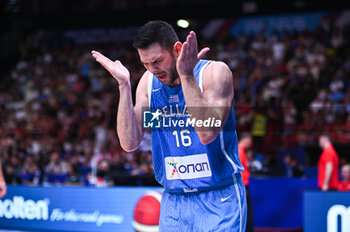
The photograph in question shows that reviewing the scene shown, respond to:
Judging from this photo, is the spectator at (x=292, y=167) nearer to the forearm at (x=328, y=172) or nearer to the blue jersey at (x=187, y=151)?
the forearm at (x=328, y=172)

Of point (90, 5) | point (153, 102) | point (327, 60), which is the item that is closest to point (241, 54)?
point (327, 60)

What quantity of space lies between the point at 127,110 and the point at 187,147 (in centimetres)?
40

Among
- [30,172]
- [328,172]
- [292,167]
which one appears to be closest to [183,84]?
[328,172]

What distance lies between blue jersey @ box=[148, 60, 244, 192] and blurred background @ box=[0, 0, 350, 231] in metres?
3.82

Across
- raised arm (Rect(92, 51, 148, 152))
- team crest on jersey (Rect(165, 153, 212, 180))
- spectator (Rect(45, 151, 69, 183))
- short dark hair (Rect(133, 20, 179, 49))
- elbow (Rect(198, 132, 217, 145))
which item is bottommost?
spectator (Rect(45, 151, 69, 183))

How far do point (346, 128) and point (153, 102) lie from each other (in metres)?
9.24

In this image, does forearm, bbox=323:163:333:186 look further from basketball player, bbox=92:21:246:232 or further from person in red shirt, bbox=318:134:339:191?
basketball player, bbox=92:21:246:232

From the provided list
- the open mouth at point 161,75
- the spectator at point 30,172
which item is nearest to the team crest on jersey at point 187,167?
the open mouth at point 161,75

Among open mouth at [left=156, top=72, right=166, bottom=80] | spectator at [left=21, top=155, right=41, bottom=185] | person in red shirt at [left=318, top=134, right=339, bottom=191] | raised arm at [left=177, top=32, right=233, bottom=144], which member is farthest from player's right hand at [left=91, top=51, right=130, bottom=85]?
spectator at [left=21, top=155, right=41, bottom=185]

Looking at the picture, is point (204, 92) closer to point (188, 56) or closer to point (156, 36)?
point (188, 56)

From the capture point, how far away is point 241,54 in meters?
15.4

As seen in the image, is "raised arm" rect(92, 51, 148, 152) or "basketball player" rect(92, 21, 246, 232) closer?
"basketball player" rect(92, 21, 246, 232)

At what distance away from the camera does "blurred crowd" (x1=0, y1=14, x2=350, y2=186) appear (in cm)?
1155

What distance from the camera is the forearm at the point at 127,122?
112 inches
